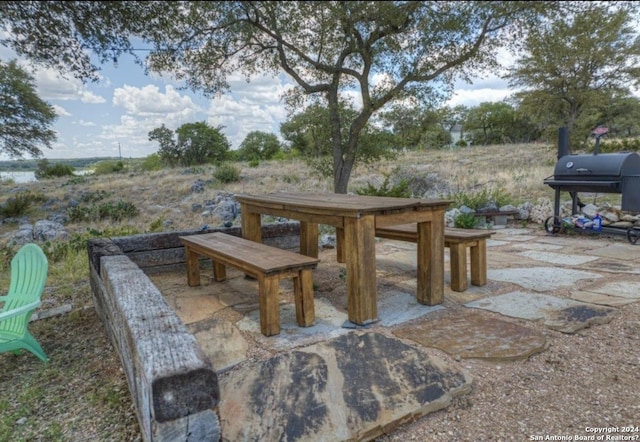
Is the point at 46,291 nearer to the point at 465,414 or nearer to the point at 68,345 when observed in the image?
the point at 68,345

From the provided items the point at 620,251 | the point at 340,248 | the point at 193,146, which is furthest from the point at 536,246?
the point at 193,146

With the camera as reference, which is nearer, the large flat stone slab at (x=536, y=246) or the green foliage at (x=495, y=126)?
the large flat stone slab at (x=536, y=246)

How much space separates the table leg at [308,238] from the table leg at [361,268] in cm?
162

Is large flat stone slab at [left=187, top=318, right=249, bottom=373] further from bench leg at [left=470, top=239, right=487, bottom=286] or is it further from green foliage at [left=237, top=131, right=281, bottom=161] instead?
green foliage at [left=237, top=131, right=281, bottom=161]

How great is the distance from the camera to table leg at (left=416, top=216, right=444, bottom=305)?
9.55ft

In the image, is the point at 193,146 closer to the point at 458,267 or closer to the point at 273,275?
the point at 458,267

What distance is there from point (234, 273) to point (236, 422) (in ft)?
8.59

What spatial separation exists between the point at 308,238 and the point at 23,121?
1113cm

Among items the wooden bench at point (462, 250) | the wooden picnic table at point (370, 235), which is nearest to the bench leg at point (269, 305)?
the wooden picnic table at point (370, 235)

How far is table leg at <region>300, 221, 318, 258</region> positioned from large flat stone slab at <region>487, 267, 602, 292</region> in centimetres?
172

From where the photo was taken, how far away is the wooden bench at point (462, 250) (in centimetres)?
326

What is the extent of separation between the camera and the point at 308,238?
4285mm

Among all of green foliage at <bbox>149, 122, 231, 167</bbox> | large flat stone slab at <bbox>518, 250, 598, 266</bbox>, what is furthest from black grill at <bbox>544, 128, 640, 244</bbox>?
green foliage at <bbox>149, 122, 231, 167</bbox>

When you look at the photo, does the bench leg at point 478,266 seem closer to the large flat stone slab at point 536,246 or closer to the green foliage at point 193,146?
the large flat stone slab at point 536,246
